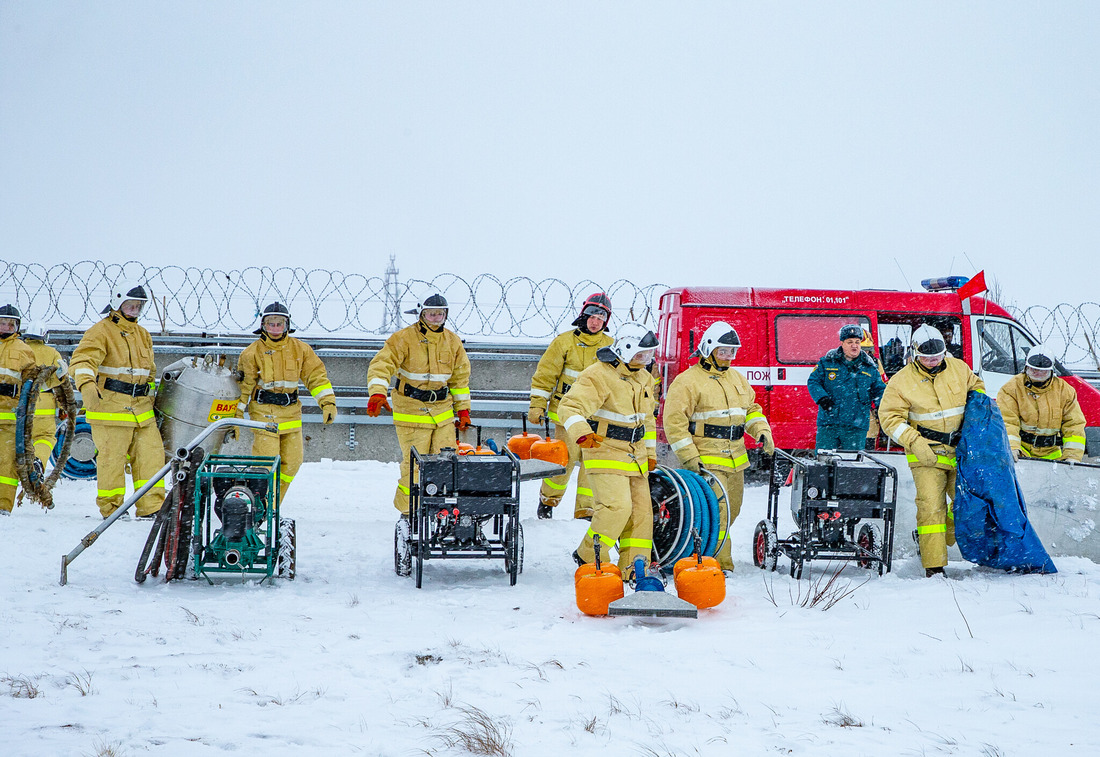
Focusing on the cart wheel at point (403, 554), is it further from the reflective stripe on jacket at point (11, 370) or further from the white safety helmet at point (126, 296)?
the reflective stripe on jacket at point (11, 370)

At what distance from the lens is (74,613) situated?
5051mm

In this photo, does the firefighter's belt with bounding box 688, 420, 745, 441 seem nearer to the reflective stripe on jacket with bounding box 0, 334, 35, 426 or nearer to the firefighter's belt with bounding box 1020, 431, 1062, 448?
the firefighter's belt with bounding box 1020, 431, 1062, 448

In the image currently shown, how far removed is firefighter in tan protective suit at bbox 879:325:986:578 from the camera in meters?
6.77

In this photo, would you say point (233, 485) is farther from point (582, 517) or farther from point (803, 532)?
point (803, 532)

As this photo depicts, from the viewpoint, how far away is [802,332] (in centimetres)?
1066

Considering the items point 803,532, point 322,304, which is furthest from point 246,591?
point 322,304

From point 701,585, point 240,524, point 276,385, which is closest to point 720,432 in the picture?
point 701,585

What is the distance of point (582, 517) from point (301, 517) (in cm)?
271

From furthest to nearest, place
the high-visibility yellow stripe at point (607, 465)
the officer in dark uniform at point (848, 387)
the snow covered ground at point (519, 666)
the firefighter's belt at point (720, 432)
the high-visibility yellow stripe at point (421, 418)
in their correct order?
1. the officer in dark uniform at point (848, 387)
2. the high-visibility yellow stripe at point (421, 418)
3. the firefighter's belt at point (720, 432)
4. the high-visibility yellow stripe at point (607, 465)
5. the snow covered ground at point (519, 666)

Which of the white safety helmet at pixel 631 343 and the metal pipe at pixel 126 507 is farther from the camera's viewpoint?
the white safety helmet at pixel 631 343

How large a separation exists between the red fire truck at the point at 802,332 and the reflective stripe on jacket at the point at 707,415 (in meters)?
3.30

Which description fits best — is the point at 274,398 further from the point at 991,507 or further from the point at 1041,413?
the point at 1041,413

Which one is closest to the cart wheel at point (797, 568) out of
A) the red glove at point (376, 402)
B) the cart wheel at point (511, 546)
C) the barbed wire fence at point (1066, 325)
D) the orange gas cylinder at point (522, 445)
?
the cart wheel at point (511, 546)

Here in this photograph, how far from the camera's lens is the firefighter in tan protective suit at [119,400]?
8016 millimetres
